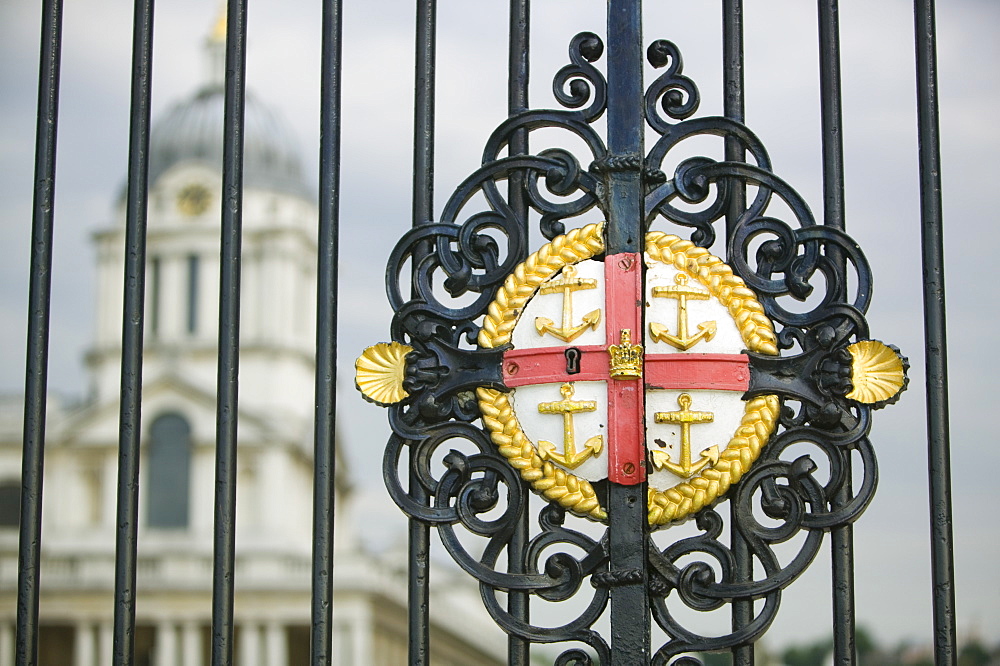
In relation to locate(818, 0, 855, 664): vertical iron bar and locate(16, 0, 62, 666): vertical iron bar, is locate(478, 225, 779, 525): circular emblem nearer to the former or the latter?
locate(818, 0, 855, 664): vertical iron bar

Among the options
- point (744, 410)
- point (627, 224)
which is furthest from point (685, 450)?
point (627, 224)

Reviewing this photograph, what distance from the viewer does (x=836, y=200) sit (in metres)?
4.65

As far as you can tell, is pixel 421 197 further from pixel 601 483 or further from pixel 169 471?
pixel 169 471

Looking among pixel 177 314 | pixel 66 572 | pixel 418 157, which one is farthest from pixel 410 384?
pixel 177 314

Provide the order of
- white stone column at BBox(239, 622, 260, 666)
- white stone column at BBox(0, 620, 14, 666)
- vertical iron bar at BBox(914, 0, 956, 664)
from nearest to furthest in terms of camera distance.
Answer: vertical iron bar at BBox(914, 0, 956, 664) → white stone column at BBox(0, 620, 14, 666) → white stone column at BBox(239, 622, 260, 666)

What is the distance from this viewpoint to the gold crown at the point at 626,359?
4.48 m

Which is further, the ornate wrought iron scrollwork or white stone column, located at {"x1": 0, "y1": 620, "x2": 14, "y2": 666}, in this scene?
white stone column, located at {"x1": 0, "y1": 620, "x2": 14, "y2": 666}

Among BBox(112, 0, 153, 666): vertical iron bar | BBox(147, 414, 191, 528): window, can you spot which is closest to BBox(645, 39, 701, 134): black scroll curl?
BBox(112, 0, 153, 666): vertical iron bar

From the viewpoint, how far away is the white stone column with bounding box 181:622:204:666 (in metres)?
41.7

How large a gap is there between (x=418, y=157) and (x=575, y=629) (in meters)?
1.38

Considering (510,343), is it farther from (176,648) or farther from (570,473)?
(176,648)

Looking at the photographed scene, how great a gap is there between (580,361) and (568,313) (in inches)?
5.4

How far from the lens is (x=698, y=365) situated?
178 inches

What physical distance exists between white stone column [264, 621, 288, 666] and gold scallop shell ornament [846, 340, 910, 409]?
36.5 metres
